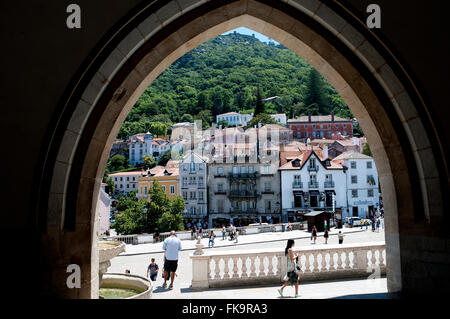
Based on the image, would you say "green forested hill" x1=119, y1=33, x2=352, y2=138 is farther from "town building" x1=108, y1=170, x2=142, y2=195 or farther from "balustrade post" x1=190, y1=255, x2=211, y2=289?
"balustrade post" x1=190, y1=255, x2=211, y2=289

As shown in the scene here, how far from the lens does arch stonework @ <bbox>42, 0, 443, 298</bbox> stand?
428 cm

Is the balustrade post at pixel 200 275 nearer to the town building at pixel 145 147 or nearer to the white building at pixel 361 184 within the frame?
the white building at pixel 361 184

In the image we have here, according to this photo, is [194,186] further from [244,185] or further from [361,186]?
[361,186]

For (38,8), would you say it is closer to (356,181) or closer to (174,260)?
(174,260)

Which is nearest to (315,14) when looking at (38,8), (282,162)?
(38,8)

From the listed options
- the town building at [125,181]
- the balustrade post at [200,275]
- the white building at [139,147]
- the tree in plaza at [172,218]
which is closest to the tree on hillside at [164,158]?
the white building at [139,147]

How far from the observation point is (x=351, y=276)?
7527 millimetres

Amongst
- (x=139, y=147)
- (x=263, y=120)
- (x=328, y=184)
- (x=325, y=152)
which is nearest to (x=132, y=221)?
(x=328, y=184)

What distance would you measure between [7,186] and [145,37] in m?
2.53

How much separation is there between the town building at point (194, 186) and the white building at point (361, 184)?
20579 mm

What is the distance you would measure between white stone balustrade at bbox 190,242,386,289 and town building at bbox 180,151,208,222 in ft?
144

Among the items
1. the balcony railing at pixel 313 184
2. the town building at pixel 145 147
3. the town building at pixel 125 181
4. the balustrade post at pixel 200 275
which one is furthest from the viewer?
the town building at pixel 145 147

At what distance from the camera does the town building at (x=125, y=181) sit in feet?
299

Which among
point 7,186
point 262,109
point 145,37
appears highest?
point 262,109
